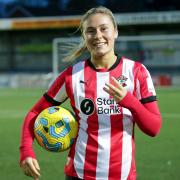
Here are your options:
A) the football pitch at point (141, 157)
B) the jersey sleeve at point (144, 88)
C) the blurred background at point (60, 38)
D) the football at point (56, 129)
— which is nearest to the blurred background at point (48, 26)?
the blurred background at point (60, 38)

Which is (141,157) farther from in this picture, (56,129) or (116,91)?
(116,91)

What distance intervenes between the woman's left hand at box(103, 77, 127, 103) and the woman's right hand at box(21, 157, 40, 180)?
56 centimetres

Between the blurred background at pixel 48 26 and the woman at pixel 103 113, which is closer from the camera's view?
the woman at pixel 103 113

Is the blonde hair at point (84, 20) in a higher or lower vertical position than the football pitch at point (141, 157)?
higher

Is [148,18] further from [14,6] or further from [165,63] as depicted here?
[14,6]

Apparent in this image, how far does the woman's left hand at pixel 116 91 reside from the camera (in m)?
2.52

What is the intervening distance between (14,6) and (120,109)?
31.5 m

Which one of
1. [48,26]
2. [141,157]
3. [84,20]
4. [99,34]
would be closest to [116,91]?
[99,34]

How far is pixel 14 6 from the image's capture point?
3338 centimetres

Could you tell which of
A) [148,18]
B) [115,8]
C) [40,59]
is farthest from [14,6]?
[148,18]

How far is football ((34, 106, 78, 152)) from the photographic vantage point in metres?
2.81

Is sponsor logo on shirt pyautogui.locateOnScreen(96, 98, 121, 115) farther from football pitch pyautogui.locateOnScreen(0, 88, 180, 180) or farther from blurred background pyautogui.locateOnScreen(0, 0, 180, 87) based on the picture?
blurred background pyautogui.locateOnScreen(0, 0, 180, 87)

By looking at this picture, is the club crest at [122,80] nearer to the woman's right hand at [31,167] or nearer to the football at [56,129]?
the football at [56,129]

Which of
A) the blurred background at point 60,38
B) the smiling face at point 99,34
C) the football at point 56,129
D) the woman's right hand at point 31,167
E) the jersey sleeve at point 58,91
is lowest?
the woman's right hand at point 31,167
